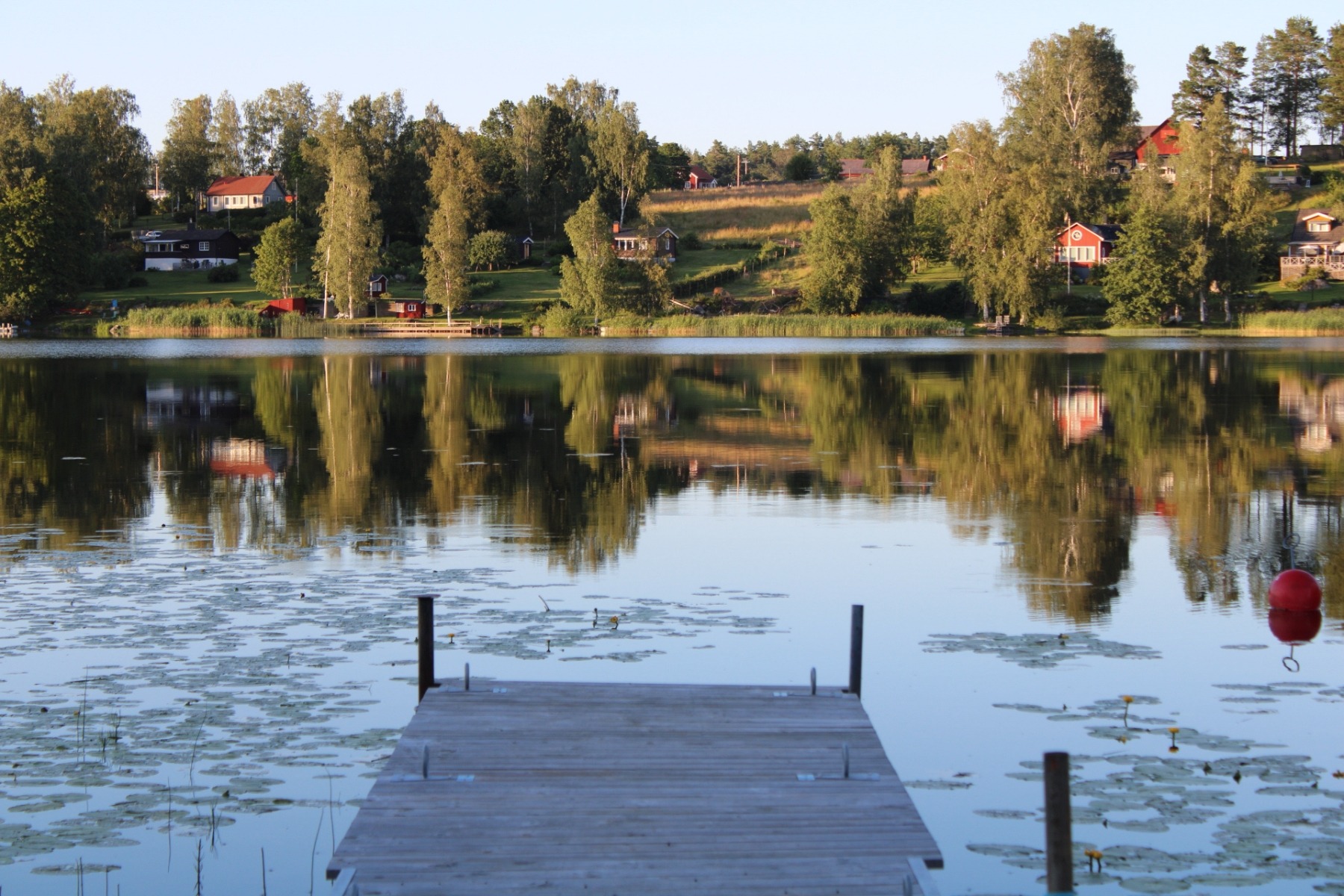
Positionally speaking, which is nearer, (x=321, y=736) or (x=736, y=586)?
(x=321, y=736)

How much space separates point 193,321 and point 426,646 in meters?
98.9

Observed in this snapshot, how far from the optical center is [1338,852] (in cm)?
867

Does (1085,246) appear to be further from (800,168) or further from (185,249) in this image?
(185,249)

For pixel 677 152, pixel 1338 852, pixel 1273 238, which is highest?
pixel 677 152

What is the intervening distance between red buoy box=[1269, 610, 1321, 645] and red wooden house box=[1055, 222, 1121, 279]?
99.9m

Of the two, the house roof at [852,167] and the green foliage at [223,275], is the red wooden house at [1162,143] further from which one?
the green foliage at [223,275]

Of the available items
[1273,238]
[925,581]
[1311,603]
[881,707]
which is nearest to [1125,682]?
[881,707]

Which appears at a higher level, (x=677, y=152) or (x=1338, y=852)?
(x=677, y=152)

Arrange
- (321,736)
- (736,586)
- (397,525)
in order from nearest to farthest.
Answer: (321,736), (736,586), (397,525)

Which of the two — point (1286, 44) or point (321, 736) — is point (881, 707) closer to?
point (321, 736)

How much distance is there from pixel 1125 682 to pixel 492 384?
4128 centimetres

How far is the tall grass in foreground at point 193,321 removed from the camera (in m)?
102

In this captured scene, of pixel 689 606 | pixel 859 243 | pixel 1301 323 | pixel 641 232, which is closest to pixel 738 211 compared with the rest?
pixel 641 232

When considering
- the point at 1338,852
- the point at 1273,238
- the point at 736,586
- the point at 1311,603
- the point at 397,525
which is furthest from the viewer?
the point at 1273,238
